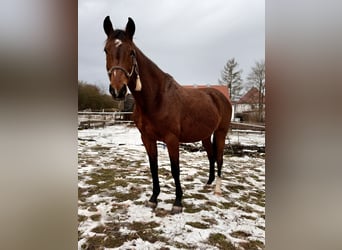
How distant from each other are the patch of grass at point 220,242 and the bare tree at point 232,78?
1.76 feet

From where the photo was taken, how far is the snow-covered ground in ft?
2.38

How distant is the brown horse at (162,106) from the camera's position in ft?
2.19

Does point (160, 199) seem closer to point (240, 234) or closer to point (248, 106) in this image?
point (240, 234)

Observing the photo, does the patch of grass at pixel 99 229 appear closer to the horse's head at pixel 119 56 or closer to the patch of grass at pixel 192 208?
the patch of grass at pixel 192 208

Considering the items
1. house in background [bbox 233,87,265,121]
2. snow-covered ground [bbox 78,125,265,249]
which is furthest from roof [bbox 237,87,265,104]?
snow-covered ground [bbox 78,125,265,249]

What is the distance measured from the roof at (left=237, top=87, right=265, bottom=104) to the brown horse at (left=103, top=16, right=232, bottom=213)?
0.16m

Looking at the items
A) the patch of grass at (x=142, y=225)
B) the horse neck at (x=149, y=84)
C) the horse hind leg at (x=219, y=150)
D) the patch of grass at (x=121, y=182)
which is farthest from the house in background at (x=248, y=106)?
the patch of grass at (x=121, y=182)

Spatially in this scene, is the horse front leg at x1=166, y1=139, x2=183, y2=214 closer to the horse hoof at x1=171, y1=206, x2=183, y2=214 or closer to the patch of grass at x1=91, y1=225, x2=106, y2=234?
the horse hoof at x1=171, y1=206, x2=183, y2=214

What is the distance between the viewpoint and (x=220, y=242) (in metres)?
0.71

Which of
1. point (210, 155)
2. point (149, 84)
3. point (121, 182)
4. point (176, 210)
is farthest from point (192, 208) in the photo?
point (149, 84)
